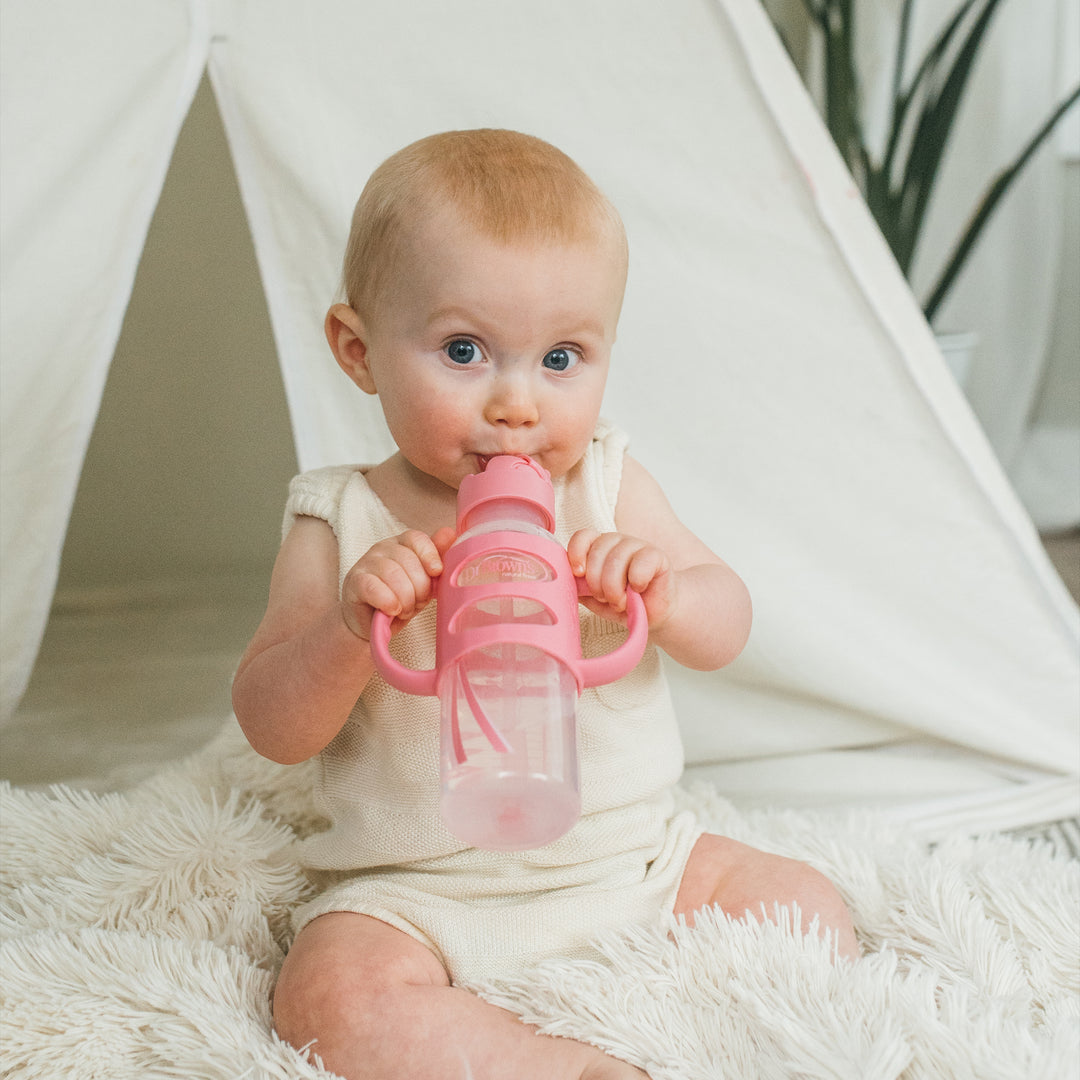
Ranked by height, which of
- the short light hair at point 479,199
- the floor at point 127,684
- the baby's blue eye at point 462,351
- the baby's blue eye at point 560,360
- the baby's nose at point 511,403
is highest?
the short light hair at point 479,199

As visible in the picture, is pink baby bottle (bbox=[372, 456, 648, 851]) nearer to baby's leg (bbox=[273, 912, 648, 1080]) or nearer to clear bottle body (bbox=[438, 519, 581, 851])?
clear bottle body (bbox=[438, 519, 581, 851])

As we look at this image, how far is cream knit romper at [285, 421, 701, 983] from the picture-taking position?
2.35ft

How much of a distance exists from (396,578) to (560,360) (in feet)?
0.67

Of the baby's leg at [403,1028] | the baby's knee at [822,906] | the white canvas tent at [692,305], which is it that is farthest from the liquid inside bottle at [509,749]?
the white canvas tent at [692,305]

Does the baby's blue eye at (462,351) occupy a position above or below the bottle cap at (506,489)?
above

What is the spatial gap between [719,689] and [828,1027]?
1.55 feet

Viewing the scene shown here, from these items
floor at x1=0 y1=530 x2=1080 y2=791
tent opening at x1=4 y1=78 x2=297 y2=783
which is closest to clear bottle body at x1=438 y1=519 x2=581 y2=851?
floor at x1=0 y1=530 x2=1080 y2=791

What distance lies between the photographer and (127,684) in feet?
4.51

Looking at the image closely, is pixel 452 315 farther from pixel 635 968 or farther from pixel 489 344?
pixel 635 968

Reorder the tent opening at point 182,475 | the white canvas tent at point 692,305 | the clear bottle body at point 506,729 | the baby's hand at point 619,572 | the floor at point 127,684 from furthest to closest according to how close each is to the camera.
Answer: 1. the tent opening at point 182,475
2. the floor at point 127,684
3. the white canvas tent at point 692,305
4. the baby's hand at point 619,572
5. the clear bottle body at point 506,729

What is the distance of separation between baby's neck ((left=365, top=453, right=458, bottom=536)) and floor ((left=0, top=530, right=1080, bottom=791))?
0.50 metres

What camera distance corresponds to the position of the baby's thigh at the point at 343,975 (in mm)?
640

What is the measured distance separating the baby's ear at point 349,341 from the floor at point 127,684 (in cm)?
54

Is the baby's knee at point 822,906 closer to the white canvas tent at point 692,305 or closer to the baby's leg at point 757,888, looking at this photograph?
the baby's leg at point 757,888
